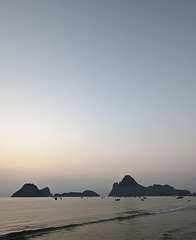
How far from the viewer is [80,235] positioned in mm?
35844

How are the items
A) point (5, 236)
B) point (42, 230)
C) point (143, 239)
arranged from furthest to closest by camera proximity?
point (42, 230) < point (5, 236) < point (143, 239)

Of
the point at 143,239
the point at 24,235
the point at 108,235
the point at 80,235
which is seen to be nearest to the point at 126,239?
the point at 143,239

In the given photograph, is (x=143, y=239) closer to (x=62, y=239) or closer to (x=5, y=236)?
(x=62, y=239)

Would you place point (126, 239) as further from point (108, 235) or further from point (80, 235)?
point (80, 235)

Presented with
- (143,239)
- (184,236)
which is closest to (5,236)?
(143,239)

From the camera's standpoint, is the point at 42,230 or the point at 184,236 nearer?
the point at 184,236

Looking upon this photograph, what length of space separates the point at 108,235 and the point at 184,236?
10231 mm

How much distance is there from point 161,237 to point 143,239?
8.52ft

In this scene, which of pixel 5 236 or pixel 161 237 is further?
pixel 5 236

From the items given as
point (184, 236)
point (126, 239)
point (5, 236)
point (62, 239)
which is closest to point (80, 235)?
point (62, 239)

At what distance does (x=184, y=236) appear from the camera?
3312 centimetres

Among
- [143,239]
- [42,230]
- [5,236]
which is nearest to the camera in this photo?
[143,239]

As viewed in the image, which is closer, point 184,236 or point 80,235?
point 184,236

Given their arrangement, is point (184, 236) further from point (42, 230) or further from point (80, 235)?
point (42, 230)
